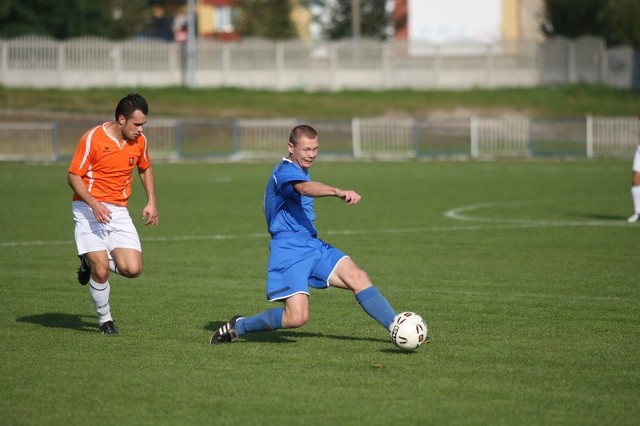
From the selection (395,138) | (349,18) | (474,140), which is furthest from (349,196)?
(349,18)

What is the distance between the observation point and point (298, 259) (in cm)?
959

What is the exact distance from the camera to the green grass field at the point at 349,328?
772 cm

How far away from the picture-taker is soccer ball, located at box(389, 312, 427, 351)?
30.4 ft

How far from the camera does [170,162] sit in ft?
130

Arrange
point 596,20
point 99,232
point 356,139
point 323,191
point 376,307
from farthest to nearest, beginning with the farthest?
1. point 596,20
2. point 356,139
3. point 99,232
4. point 376,307
5. point 323,191

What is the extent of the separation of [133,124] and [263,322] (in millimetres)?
2090

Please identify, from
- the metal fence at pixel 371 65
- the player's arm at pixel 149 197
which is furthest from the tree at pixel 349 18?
the player's arm at pixel 149 197

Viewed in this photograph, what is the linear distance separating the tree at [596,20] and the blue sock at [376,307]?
162 ft

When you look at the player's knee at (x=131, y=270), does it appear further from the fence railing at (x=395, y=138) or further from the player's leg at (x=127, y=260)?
the fence railing at (x=395, y=138)

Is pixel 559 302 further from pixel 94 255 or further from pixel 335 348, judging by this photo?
pixel 94 255

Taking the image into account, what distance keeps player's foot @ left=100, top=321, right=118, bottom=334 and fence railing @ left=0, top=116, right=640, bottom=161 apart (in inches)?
1191

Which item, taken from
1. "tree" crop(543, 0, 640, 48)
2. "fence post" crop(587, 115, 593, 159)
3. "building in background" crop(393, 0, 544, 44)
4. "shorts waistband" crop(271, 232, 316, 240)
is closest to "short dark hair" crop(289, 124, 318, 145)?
"shorts waistband" crop(271, 232, 316, 240)

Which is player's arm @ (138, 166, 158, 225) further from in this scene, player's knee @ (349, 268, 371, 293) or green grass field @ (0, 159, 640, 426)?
player's knee @ (349, 268, 371, 293)

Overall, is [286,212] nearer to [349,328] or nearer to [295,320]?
[295,320]
